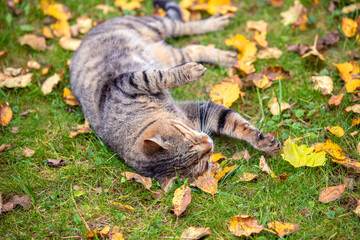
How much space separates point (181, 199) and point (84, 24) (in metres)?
3.25

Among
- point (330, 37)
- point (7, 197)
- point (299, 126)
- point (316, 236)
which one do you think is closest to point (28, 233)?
point (7, 197)

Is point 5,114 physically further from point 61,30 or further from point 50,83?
point 61,30

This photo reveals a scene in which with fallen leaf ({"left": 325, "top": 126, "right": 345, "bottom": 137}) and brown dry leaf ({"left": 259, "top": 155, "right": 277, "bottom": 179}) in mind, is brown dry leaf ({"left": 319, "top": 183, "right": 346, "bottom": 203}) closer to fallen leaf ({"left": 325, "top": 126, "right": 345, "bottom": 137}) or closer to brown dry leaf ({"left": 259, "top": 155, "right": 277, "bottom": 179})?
brown dry leaf ({"left": 259, "top": 155, "right": 277, "bottom": 179})

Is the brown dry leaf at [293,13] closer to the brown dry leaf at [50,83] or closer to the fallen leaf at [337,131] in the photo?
the fallen leaf at [337,131]

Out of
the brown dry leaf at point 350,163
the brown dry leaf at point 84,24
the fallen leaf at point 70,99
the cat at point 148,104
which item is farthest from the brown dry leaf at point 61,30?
the brown dry leaf at point 350,163

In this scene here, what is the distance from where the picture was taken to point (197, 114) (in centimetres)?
319

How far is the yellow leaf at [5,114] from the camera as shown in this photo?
132 inches

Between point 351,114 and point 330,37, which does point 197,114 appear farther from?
point 330,37

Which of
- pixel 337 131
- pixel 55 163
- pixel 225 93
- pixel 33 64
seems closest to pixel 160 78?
pixel 225 93

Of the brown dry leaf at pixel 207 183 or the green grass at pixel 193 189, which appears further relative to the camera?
the brown dry leaf at pixel 207 183

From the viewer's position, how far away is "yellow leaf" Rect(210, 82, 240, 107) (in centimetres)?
328

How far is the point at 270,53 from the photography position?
3748mm

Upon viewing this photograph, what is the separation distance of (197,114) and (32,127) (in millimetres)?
1833

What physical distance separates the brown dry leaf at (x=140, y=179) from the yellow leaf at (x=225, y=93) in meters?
1.21
